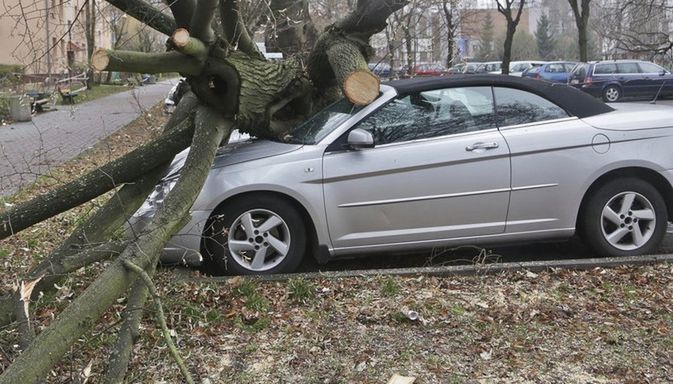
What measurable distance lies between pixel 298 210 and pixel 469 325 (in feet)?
5.62

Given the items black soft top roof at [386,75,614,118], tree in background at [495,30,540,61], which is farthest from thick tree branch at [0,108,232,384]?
tree in background at [495,30,540,61]

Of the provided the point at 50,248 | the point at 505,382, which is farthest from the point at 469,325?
the point at 50,248

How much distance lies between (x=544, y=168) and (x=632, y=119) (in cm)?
86

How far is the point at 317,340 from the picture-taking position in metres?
3.84

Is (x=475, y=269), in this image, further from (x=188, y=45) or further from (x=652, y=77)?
(x=652, y=77)

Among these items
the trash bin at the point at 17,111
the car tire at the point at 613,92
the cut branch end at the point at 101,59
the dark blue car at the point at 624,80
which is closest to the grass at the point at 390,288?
the cut branch end at the point at 101,59

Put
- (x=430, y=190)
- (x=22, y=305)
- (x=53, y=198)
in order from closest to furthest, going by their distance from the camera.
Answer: (x=22, y=305) < (x=53, y=198) < (x=430, y=190)

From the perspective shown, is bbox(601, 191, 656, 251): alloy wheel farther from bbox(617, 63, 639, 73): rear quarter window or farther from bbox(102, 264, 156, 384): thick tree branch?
bbox(617, 63, 639, 73): rear quarter window

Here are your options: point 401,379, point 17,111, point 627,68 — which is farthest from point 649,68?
point 401,379

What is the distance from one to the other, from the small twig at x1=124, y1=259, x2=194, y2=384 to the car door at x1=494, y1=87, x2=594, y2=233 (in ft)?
9.89

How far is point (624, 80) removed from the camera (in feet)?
83.3

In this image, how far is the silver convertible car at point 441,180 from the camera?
5.09 metres

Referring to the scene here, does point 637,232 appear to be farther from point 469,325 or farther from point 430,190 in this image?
point 469,325

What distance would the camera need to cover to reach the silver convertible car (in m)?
5.09
